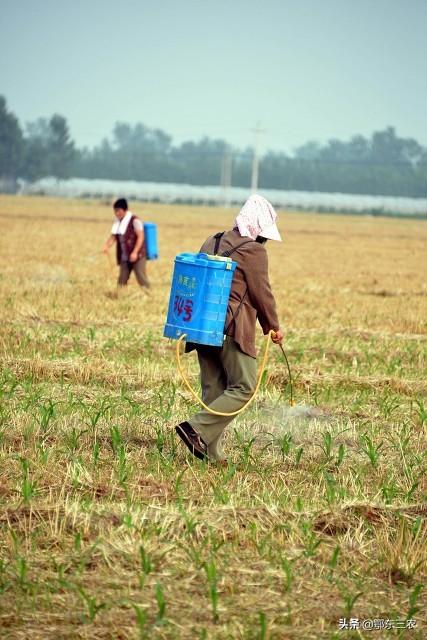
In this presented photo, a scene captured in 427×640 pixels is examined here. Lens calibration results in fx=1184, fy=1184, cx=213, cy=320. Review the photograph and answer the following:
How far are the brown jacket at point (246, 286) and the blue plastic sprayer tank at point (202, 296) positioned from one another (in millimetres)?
193

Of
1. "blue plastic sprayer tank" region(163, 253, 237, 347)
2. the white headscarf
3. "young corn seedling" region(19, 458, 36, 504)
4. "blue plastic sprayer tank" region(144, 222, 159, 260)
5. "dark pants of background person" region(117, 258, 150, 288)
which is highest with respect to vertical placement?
the white headscarf

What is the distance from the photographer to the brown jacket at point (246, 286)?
680cm

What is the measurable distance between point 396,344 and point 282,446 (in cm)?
593

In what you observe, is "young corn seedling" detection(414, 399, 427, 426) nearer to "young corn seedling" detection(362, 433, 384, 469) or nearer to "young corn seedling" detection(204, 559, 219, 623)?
"young corn seedling" detection(362, 433, 384, 469)

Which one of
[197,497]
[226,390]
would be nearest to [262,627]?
[197,497]

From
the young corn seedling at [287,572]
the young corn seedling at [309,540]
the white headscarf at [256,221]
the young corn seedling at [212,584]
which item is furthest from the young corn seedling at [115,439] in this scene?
the young corn seedling at [287,572]

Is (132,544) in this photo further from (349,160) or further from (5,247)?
(349,160)

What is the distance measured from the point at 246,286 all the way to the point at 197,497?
134 centimetres

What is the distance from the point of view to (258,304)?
6.89m

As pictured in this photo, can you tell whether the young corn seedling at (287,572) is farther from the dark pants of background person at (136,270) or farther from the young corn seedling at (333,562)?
the dark pants of background person at (136,270)

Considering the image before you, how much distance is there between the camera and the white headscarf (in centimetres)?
682

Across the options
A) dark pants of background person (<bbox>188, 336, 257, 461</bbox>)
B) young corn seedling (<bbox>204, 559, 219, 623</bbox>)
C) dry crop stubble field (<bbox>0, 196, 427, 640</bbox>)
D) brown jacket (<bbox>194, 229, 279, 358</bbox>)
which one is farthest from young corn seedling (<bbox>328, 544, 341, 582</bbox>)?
brown jacket (<bbox>194, 229, 279, 358</bbox>)

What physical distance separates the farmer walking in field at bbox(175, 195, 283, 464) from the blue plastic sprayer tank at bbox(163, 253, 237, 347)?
0.67 ft

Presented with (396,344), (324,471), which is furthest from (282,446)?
(396,344)
